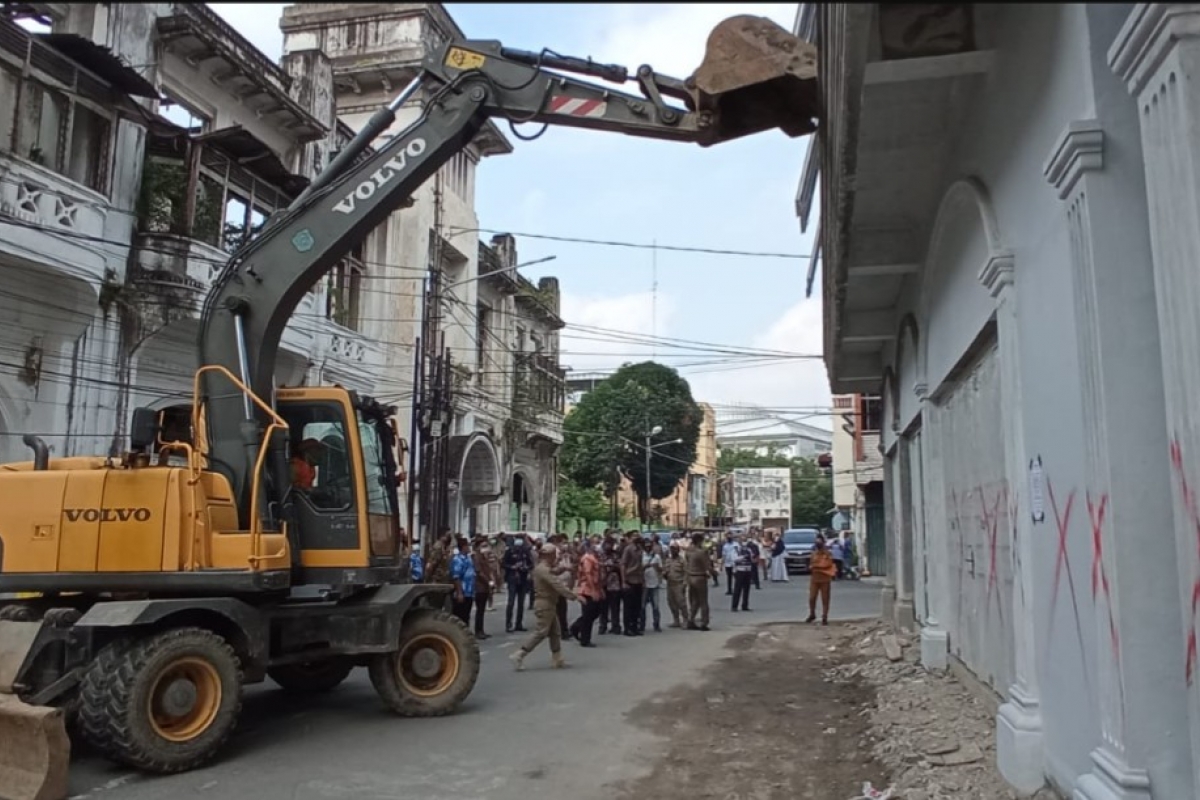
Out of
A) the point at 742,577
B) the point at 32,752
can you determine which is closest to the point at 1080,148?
the point at 32,752

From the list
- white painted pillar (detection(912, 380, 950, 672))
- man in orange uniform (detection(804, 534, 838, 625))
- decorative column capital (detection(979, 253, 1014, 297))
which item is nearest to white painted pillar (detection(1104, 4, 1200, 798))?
decorative column capital (detection(979, 253, 1014, 297))

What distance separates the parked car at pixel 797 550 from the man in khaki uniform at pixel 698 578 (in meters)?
21.0

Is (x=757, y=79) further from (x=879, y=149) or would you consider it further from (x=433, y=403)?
(x=433, y=403)

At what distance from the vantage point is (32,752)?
639 cm

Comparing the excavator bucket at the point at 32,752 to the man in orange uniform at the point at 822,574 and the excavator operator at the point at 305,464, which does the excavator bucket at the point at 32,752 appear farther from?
the man in orange uniform at the point at 822,574

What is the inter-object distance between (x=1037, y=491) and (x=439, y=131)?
6668mm

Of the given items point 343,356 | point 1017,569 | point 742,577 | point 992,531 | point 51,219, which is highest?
point 51,219

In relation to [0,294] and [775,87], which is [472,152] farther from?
[775,87]

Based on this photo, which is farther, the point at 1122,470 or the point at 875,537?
the point at 875,537

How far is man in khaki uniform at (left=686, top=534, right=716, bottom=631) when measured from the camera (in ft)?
56.3

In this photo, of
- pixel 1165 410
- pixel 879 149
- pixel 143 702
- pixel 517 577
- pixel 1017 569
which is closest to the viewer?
pixel 1165 410

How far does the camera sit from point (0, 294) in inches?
543

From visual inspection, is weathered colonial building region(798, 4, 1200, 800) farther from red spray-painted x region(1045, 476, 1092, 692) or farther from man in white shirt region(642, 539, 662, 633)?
man in white shirt region(642, 539, 662, 633)

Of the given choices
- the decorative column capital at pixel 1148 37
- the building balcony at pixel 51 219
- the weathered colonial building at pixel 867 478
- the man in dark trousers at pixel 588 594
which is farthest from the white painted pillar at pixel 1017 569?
the weathered colonial building at pixel 867 478
